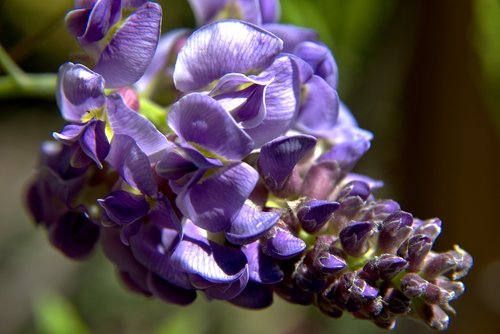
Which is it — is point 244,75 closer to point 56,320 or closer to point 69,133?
point 69,133

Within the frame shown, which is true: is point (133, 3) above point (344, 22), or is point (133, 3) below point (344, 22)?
above

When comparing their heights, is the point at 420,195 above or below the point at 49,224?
below

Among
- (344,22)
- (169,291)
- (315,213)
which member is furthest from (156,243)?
(344,22)

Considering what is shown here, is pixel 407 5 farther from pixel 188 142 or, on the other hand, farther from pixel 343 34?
A: pixel 188 142

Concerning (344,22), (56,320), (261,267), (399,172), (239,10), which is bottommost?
(399,172)

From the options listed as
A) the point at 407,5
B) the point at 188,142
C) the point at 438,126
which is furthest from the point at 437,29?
the point at 188,142

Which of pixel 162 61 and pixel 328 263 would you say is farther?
pixel 162 61
